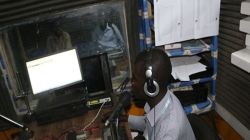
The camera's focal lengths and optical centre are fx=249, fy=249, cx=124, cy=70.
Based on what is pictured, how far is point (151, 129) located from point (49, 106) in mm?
765

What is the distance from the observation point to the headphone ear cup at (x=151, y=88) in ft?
4.57

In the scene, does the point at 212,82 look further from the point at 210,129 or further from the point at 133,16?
the point at 210,129

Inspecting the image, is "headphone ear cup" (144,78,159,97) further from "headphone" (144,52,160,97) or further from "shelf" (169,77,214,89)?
"shelf" (169,77,214,89)

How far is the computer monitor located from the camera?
1.96 m

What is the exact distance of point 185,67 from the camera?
2.42m

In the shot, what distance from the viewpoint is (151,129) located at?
1.52 m

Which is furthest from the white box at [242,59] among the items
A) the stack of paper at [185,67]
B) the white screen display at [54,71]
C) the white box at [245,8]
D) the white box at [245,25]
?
the white screen display at [54,71]

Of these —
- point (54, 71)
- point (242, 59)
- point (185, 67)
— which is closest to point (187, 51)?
point (185, 67)

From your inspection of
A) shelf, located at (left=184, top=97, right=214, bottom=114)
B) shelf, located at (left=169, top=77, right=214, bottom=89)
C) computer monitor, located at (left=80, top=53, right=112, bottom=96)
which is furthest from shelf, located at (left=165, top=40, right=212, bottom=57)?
computer monitor, located at (left=80, top=53, right=112, bottom=96)

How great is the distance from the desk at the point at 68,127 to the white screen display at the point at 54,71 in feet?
0.89

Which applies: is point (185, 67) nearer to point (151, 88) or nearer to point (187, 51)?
point (187, 51)

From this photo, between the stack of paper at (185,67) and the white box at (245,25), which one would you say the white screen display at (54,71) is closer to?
the stack of paper at (185,67)

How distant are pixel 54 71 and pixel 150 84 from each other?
82cm

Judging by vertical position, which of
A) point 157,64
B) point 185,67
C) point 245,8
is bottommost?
point 185,67
